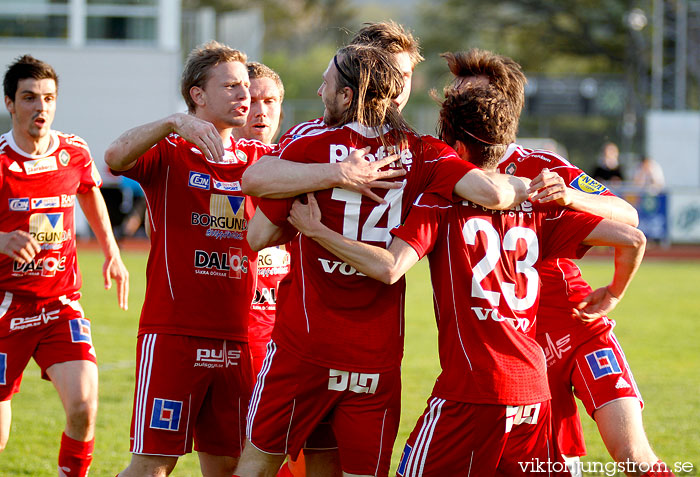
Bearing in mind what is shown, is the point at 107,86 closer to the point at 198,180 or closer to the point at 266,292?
the point at 266,292

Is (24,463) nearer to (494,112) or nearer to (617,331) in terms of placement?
(494,112)

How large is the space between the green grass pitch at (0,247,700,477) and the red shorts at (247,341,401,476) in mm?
2542

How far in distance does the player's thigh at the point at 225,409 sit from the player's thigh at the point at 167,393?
0.08 metres

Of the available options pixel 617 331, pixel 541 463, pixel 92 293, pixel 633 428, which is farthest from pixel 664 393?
pixel 92 293

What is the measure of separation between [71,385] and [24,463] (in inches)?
53.1

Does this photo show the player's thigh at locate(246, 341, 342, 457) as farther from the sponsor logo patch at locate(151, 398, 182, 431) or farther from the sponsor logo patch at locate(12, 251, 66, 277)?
the sponsor logo patch at locate(12, 251, 66, 277)

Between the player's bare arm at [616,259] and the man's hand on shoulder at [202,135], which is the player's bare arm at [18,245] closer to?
the man's hand on shoulder at [202,135]

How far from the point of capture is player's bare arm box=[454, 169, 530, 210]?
3514 millimetres

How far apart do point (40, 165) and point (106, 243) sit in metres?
0.61

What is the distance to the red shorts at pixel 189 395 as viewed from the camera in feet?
13.8

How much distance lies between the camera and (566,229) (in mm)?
3859

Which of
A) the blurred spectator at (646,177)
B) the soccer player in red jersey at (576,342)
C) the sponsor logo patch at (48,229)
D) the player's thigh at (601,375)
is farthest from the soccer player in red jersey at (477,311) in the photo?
the blurred spectator at (646,177)

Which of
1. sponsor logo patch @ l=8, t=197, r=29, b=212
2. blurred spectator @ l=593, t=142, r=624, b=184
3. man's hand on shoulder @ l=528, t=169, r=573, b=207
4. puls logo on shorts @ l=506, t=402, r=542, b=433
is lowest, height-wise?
blurred spectator @ l=593, t=142, r=624, b=184

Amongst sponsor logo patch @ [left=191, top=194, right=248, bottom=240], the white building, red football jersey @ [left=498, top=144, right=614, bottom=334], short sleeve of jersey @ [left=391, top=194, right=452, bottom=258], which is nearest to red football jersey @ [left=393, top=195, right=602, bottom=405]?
short sleeve of jersey @ [left=391, top=194, right=452, bottom=258]
